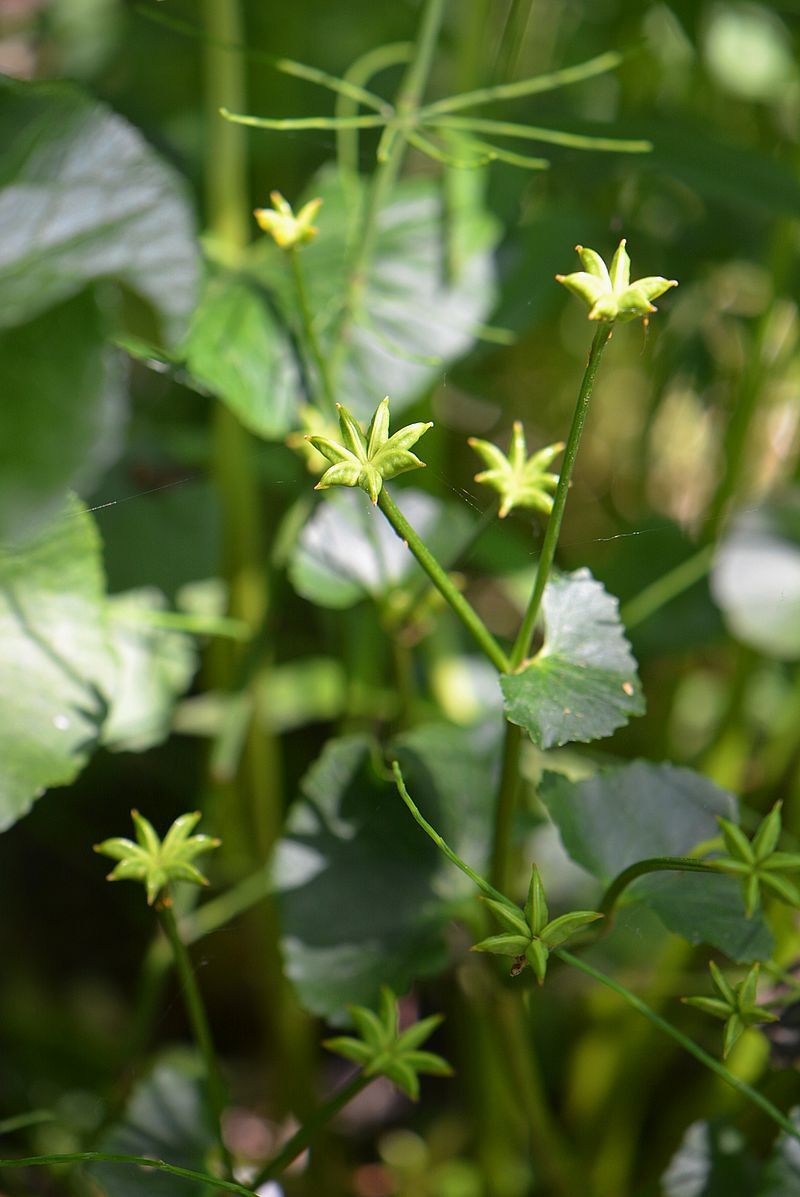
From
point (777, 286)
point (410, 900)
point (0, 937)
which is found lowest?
point (0, 937)

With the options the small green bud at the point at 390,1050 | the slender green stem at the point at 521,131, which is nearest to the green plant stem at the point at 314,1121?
the small green bud at the point at 390,1050

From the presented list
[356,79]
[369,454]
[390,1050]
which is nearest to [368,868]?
[390,1050]

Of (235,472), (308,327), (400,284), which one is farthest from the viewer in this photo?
(235,472)

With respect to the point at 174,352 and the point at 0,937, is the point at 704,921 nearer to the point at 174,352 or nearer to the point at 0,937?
the point at 174,352

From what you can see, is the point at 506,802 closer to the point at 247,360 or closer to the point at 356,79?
the point at 247,360

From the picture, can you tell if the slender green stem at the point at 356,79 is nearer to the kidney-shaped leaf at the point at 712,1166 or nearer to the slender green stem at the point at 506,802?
the slender green stem at the point at 506,802

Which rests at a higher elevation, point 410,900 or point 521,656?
point 521,656

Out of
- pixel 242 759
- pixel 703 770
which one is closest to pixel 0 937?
pixel 242 759
